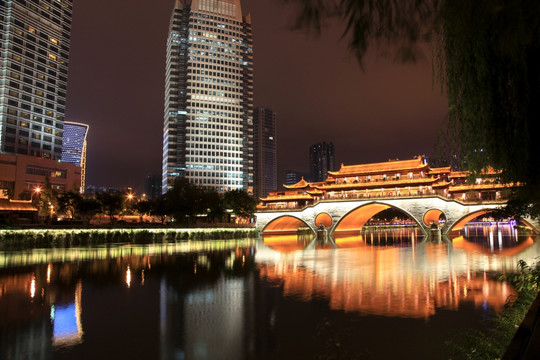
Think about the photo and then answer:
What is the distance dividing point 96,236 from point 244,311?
1358 inches

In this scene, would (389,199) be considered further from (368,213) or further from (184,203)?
(184,203)

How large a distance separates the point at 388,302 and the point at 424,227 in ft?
143

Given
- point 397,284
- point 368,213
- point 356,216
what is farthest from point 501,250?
point 368,213

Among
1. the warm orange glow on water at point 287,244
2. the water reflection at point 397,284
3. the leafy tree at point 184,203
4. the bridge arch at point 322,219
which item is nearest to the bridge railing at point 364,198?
the bridge arch at point 322,219

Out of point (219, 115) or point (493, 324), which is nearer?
point (493, 324)

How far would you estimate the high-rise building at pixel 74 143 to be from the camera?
7239 inches

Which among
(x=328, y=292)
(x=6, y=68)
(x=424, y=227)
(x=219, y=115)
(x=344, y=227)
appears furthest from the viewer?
(x=219, y=115)

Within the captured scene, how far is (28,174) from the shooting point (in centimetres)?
8356

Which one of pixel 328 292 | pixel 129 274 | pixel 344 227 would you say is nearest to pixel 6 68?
pixel 344 227

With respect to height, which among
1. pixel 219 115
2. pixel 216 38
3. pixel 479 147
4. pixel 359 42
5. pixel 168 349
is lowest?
pixel 168 349

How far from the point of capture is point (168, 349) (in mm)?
8688

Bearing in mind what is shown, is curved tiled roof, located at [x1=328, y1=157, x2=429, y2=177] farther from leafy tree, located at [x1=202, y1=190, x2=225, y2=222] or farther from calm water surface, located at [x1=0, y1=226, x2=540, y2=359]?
calm water surface, located at [x1=0, y1=226, x2=540, y2=359]

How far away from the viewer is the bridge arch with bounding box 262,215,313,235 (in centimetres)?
7157

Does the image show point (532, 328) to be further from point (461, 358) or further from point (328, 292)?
point (328, 292)
